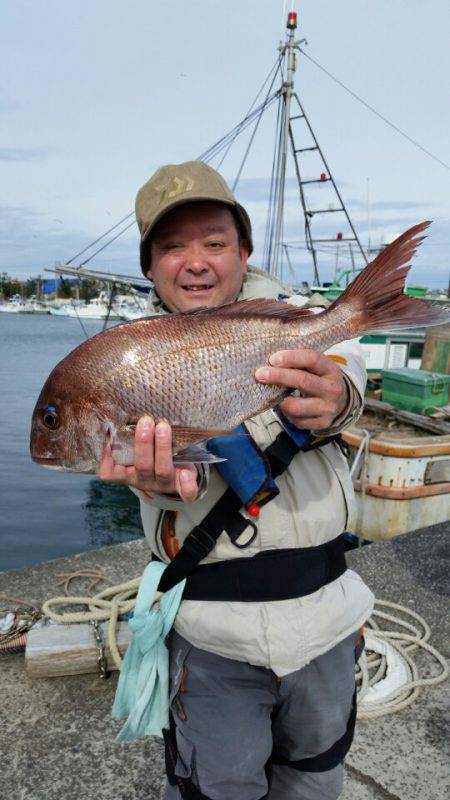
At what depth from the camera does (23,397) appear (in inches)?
953

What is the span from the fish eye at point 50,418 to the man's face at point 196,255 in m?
0.71

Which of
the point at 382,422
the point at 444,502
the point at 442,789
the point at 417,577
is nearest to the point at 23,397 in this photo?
the point at 382,422

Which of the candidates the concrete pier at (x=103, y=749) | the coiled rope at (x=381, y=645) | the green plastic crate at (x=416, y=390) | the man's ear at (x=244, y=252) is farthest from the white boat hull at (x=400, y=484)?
the man's ear at (x=244, y=252)

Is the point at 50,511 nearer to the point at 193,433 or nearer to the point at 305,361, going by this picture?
the point at 193,433

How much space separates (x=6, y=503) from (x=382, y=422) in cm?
856

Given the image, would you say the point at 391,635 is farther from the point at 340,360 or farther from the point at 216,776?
the point at 340,360

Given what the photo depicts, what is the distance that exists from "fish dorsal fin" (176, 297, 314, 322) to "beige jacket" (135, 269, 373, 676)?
0.29 m

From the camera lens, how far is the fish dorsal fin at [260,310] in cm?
204

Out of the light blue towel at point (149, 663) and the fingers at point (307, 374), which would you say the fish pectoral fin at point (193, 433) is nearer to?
the fingers at point (307, 374)

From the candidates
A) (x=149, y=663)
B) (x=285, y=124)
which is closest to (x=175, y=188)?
(x=149, y=663)

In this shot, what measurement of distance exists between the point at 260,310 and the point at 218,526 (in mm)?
820

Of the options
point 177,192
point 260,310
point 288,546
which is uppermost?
point 177,192

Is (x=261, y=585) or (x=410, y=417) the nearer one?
(x=261, y=585)

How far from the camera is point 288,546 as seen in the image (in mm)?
2123
